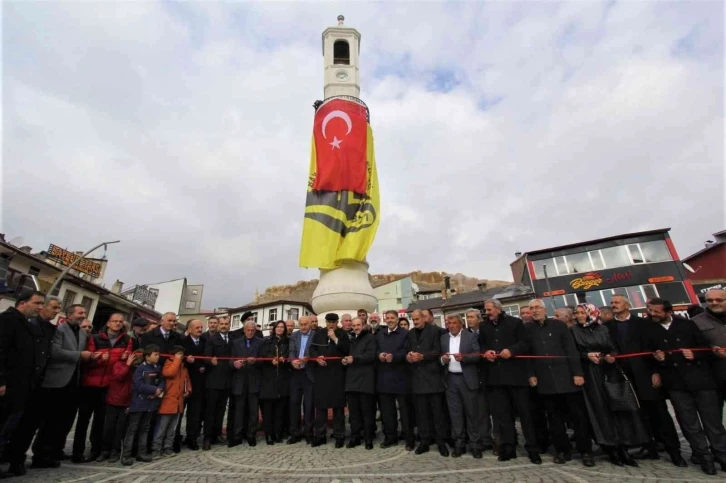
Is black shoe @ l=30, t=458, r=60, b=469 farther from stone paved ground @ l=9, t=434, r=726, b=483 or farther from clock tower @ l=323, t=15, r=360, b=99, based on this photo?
clock tower @ l=323, t=15, r=360, b=99

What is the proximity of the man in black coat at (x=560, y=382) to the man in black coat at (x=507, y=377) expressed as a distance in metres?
0.16

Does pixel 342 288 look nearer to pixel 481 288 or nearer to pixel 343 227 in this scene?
pixel 343 227

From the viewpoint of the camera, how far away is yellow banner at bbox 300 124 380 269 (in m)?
10.6

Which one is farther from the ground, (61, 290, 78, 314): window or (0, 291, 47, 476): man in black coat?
(61, 290, 78, 314): window

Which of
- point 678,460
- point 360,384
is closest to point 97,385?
point 360,384

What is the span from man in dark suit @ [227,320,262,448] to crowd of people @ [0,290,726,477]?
0.07ft

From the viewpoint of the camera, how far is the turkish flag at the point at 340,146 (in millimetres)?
11375

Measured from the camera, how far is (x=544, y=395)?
455 cm

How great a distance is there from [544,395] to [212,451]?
15.1ft

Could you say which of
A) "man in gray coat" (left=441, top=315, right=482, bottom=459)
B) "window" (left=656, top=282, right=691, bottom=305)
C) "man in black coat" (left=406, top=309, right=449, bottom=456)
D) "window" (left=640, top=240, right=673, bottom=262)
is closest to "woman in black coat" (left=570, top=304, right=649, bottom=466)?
"man in gray coat" (left=441, top=315, right=482, bottom=459)

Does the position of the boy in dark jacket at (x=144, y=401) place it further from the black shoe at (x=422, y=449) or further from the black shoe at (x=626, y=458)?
the black shoe at (x=626, y=458)

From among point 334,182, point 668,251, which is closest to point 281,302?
point 334,182

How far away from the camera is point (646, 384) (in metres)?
4.44

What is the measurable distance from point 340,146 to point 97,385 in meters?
8.78
